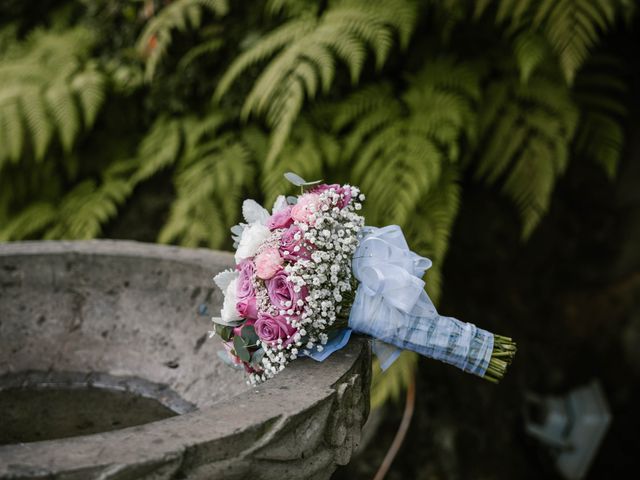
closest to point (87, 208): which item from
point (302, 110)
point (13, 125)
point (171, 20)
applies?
point (13, 125)

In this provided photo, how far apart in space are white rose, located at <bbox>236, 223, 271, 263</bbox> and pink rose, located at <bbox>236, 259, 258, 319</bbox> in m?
0.02

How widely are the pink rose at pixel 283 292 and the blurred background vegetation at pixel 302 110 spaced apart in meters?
0.96

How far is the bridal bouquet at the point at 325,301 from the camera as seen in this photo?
114cm

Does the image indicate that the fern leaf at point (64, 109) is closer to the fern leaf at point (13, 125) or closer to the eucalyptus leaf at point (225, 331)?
the fern leaf at point (13, 125)

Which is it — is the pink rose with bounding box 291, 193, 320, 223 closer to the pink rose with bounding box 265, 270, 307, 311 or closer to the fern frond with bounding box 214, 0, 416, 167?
the pink rose with bounding box 265, 270, 307, 311

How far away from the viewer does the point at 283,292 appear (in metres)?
1.14

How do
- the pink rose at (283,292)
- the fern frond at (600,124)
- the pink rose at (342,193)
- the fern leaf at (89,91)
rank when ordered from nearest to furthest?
the pink rose at (283,292), the pink rose at (342,193), the fern frond at (600,124), the fern leaf at (89,91)

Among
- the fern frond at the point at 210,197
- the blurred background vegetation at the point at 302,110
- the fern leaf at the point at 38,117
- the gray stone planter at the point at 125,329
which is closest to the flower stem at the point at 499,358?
the gray stone planter at the point at 125,329

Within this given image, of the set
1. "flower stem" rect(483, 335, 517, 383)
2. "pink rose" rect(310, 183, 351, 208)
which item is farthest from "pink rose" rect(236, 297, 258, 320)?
"flower stem" rect(483, 335, 517, 383)

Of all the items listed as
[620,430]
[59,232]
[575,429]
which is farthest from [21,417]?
[620,430]

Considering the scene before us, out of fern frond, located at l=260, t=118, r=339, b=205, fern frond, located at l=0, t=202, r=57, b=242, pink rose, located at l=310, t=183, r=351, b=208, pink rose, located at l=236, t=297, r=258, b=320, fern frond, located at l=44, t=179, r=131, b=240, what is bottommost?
fern frond, located at l=0, t=202, r=57, b=242

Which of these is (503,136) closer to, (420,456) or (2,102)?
(420,456)

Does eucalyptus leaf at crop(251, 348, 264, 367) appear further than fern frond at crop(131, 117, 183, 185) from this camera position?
No

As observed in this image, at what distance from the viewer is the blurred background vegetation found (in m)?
2.13
